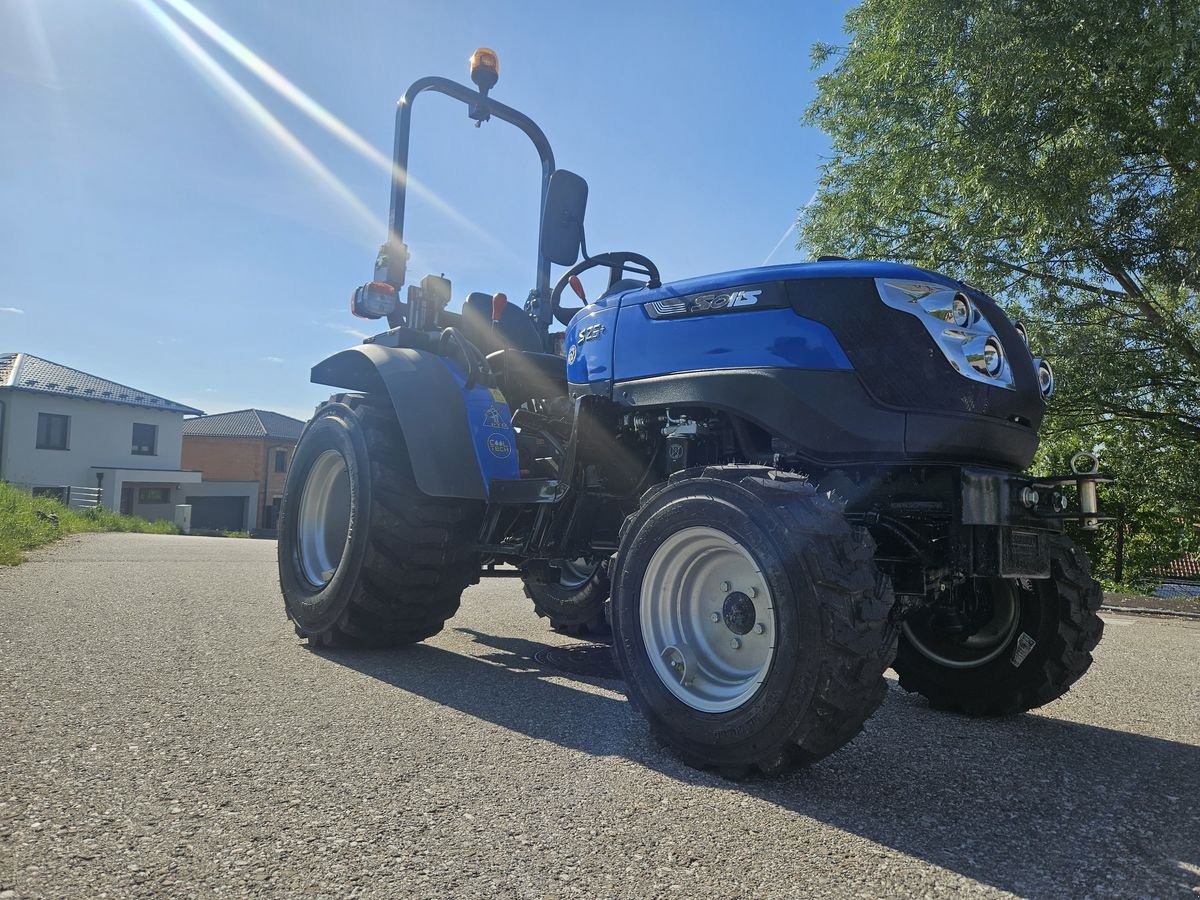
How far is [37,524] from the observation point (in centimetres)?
1262

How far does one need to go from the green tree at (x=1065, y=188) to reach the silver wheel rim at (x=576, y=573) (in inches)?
262

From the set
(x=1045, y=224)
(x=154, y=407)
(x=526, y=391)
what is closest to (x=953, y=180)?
(x=1045, y=224)

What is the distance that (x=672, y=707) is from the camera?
114 inches

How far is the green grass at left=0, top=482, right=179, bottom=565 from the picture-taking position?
9859 mm

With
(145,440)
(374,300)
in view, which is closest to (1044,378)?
(374,300)

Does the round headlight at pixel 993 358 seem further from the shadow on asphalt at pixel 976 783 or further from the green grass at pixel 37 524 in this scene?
the green grass at pixel 37 524

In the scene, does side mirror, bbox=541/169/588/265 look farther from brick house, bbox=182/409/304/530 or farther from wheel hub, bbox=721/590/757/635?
brick house, bbox=182/409/304/530

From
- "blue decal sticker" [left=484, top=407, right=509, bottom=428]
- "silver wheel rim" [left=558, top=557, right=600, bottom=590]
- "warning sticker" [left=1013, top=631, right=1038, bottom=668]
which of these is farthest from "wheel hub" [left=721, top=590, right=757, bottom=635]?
"silver wheel rim" [left=558, top=557, right=600, bottom=590]

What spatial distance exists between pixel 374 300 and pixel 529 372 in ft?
3.62

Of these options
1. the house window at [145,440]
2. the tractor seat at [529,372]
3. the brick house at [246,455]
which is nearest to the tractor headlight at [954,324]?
the tractor seat at [529,372]

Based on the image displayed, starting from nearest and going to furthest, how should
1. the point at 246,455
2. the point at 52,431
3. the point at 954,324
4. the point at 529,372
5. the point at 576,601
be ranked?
the point at 954,324
the point at 529,372
the point at 576,601
the point at 52,431
the point at 246,455

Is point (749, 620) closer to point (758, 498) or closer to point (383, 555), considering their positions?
point (758, 498)

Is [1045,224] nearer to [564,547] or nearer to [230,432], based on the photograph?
[564,547]

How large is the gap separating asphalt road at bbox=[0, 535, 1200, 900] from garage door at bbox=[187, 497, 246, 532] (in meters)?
42.4
